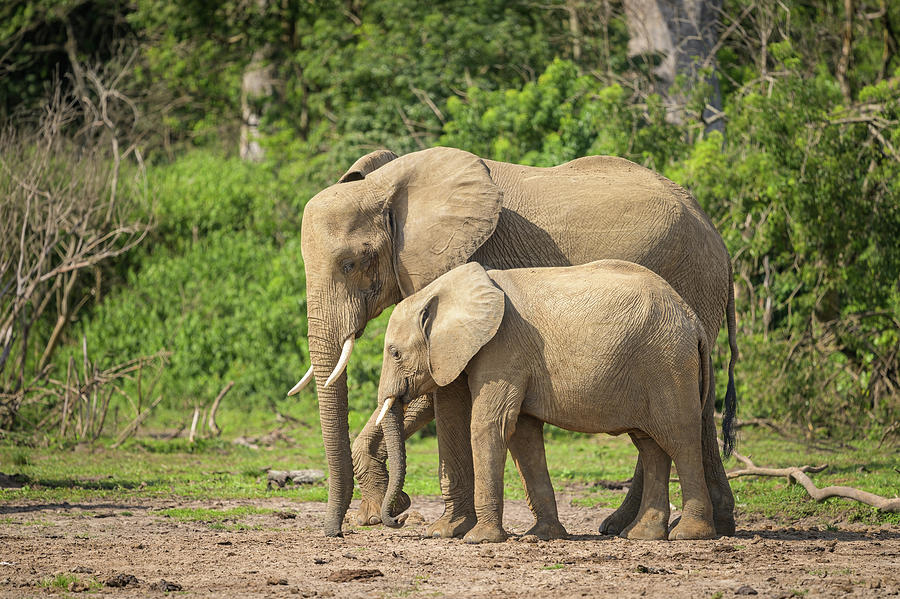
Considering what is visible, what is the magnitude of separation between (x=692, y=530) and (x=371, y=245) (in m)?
2.86

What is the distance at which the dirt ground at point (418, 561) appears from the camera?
6.55 metres

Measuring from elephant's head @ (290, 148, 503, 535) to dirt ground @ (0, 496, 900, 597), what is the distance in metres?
0.98

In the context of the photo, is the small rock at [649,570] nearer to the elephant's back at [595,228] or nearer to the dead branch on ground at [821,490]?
the elephant's back at [595,228]

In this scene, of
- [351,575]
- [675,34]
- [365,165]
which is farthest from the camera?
[675,34]

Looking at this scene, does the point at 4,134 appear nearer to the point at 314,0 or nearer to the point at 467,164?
the point at 314,0

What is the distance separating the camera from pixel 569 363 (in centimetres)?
806

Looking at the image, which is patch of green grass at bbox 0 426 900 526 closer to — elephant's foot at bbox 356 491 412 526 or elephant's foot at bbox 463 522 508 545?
elephant's foot at bbox 356 491 412 526

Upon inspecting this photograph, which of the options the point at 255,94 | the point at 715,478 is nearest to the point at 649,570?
the point at 715,478

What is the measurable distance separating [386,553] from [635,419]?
1.77 meters

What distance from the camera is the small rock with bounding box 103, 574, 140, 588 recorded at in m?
6.66

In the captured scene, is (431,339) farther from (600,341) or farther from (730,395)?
(730,395)

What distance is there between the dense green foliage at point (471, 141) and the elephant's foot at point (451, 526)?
Result: 6537 millimetres

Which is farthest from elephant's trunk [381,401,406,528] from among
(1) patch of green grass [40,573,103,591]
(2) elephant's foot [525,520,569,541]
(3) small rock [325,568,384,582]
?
(1) patch of green grass [40,573,103,591]

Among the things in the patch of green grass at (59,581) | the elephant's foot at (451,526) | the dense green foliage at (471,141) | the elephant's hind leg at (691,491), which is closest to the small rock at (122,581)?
the patch of green grass at (59,581)
